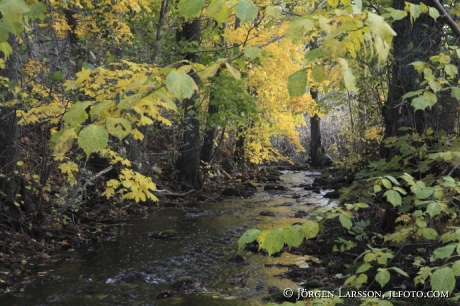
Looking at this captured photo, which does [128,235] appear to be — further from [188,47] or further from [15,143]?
[188,47]

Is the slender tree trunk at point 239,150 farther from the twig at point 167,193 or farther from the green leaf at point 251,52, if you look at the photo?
the green leaf at point 251,52

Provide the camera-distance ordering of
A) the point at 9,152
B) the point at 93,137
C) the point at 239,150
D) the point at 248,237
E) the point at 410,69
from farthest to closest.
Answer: the point at 239,150 < the point at 9,152 < the point at 410,69 < the point at 248,237 < the point at 93,137

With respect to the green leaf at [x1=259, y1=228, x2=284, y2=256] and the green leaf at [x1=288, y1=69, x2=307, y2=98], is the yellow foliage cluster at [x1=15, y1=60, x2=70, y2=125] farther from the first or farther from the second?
the green leaf at [x1=288, y1=69, x2=307, y2=98]

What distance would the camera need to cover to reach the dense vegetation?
4.47 feet

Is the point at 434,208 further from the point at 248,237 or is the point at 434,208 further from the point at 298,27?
the point at 298,27

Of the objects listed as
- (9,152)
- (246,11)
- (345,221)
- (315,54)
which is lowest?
(345,221)

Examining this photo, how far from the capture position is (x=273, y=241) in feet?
5.10

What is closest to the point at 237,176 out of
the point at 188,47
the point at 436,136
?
the point at 188,47

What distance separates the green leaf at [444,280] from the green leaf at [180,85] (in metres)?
1.29

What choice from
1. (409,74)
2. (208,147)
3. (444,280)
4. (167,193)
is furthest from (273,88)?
(444,280)

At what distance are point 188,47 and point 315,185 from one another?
7.38m

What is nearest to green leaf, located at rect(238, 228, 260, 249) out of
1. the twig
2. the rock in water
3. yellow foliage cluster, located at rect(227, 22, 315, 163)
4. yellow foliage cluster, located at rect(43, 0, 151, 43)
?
yellow foliage cluster, located at rect(43, 0, 151, 43)

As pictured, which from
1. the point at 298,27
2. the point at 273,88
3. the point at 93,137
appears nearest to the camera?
the point at 93,137

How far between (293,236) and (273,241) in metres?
0.11
